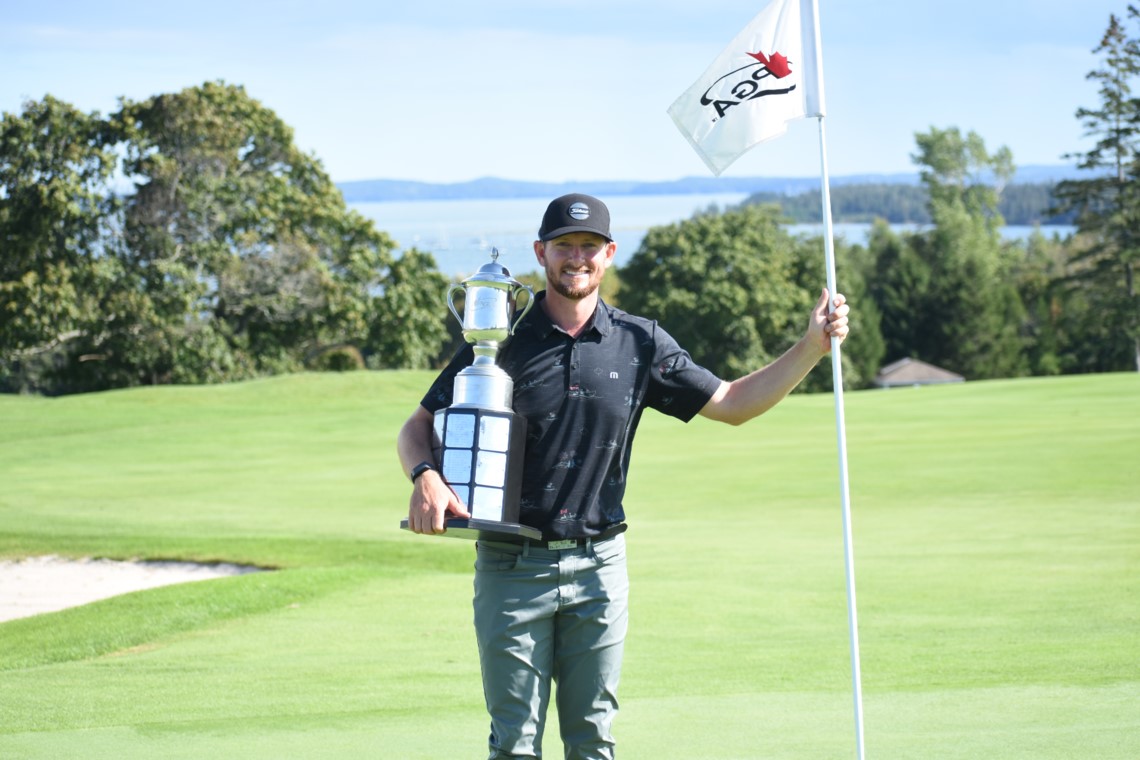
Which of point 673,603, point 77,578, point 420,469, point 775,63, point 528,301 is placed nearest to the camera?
point 420,469

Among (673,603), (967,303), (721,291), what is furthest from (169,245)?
(967,303)

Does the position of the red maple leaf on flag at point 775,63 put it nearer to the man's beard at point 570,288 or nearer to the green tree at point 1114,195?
the man's beard at point 570,288

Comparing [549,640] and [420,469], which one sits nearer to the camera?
[420,469]

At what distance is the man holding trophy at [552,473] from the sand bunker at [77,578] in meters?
6.95

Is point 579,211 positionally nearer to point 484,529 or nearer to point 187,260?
point 484,529

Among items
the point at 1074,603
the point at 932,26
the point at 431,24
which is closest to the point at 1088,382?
the point at 1074,603

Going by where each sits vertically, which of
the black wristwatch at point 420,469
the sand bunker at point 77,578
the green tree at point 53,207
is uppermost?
the green tree at point 53,207

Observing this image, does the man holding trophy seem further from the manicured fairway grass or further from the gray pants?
the manicured fairway grass

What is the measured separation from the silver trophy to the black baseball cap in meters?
0.20

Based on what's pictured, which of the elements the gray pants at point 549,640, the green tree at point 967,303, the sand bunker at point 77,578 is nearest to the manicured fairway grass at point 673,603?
the sand bunker at point 77,578

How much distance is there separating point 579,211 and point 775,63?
1.08m

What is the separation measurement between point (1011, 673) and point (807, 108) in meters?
3.17

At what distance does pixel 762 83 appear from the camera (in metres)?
4.48

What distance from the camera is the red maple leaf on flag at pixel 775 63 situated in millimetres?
4445
